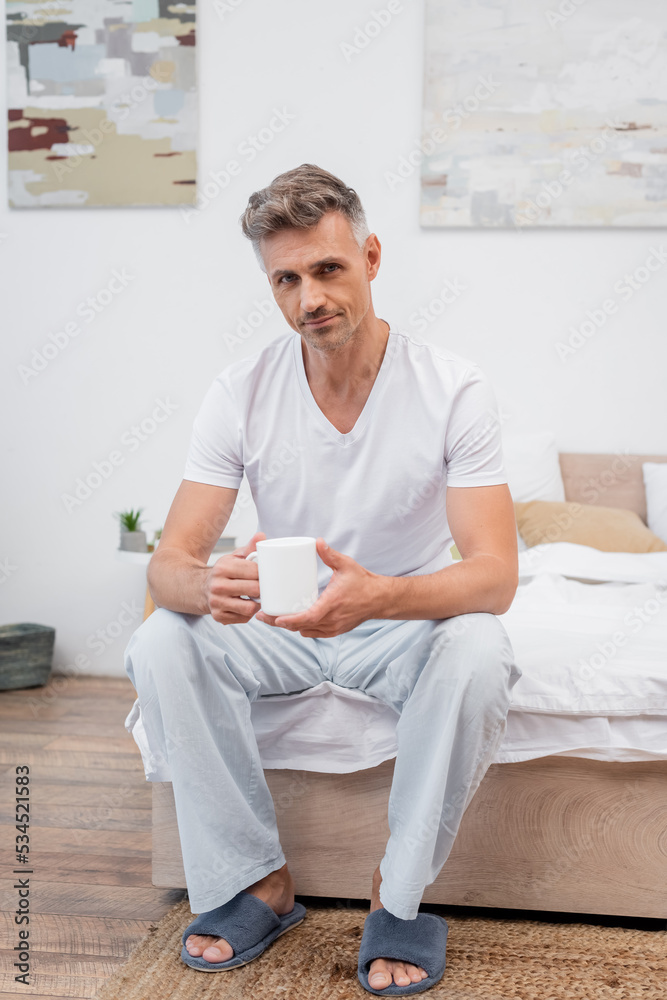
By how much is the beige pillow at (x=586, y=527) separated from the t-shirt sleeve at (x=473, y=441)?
40.9 inches

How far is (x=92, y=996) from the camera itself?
1.16m

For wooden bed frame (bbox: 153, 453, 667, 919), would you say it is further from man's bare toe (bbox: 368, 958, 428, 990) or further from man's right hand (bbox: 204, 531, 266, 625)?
man's right hand (bbox: 204, 531, 266, 625)

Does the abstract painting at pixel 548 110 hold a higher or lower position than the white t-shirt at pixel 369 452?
higher

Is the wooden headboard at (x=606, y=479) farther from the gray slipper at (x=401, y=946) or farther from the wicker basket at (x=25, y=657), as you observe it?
the wicker basket at (x=25, y=657)

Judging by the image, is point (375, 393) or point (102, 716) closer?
point (375, 393)

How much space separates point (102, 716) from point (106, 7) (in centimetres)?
236

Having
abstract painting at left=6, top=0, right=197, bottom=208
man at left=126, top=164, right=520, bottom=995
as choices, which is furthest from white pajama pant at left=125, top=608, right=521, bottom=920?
abstract painting at left=6, top=0, right=197, bottom=208

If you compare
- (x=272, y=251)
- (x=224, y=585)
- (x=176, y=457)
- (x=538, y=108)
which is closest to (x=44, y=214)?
(x=176, y=457)

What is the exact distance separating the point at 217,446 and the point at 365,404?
26 centimetres

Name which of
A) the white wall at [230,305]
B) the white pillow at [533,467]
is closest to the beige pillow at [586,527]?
the white pillow at [533,467]

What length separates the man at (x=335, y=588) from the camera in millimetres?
1164

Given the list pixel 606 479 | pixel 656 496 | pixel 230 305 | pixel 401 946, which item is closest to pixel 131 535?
pixel 230 305

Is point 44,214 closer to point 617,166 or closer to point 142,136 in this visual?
point 142,136

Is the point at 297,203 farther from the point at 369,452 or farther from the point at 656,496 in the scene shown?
the point at 656,496
